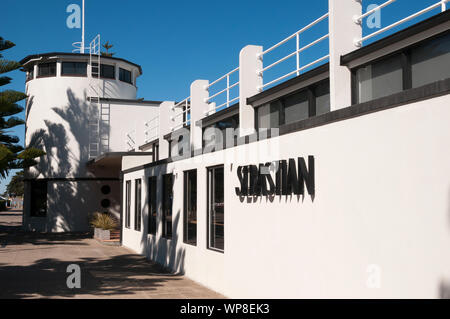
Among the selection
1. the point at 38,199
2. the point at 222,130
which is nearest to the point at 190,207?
the point at 222,130

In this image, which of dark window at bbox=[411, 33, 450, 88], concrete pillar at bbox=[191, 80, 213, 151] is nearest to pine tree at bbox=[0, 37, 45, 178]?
concrete pillar at bbox=[191, 80, 213, 151]

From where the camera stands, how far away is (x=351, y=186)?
19.0 ft

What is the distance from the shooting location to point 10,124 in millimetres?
25094

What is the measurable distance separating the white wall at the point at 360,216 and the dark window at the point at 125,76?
1992 cm

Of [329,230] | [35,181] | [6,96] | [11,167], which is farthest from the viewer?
[35,181]

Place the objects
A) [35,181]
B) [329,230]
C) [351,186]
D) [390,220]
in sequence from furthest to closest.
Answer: [35,181]
[329,230]
[351,186]
[390,220]

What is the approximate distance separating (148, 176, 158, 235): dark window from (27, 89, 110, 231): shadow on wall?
10889 millimetres

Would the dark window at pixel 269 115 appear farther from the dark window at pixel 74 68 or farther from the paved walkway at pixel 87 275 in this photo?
the dark window at pixel 74 68

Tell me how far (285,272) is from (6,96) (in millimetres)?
18649

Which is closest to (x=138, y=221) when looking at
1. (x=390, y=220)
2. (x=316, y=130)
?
(x=316, y=130)

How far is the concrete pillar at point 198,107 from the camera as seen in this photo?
12.2m

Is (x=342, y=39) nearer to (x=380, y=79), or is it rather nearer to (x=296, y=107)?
(x=380, y=79)

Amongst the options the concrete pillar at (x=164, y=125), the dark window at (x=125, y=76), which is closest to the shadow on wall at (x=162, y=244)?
the concrete pillar at (x=164, y=125)
